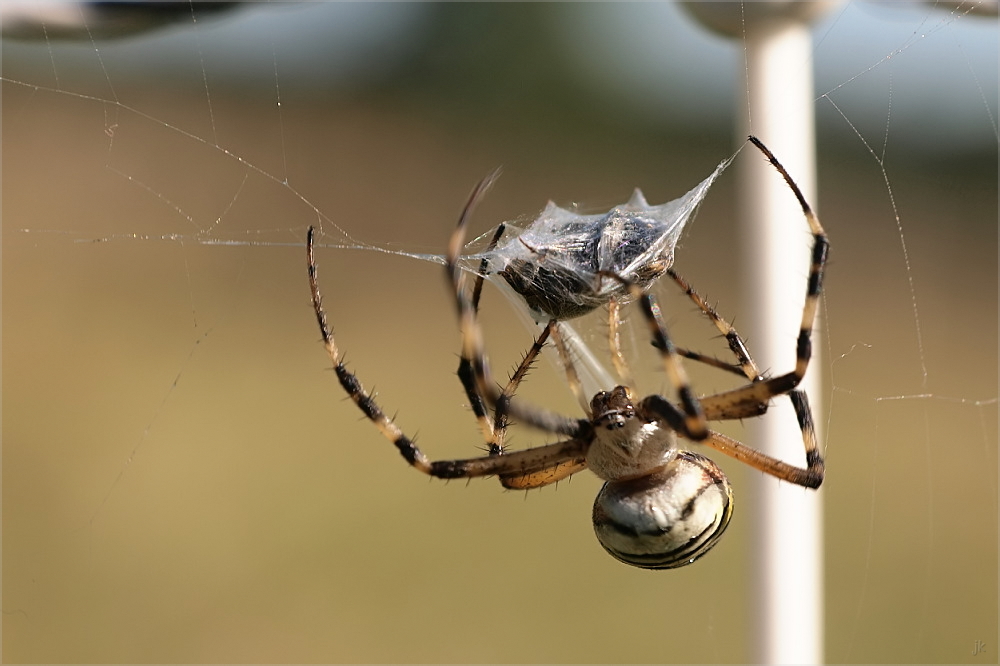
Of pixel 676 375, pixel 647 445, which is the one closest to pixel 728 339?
pixel 647 445

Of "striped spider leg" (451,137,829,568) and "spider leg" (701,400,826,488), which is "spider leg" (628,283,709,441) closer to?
"striped spider leg" (451,137,829,568)

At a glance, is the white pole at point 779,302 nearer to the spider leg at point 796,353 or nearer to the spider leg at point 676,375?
the spider leg at point 796,353

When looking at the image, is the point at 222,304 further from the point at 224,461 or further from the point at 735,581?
the point at 735,581

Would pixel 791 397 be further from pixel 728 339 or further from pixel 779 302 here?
pixel 779 302

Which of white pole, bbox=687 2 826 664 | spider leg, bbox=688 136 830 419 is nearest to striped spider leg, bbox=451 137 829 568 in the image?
spider leg, bbox=688 136 830 419

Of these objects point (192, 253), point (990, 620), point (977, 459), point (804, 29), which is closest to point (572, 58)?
point (192, 253)

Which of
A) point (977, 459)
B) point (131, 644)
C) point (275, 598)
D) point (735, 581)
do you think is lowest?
point (131, 644)
